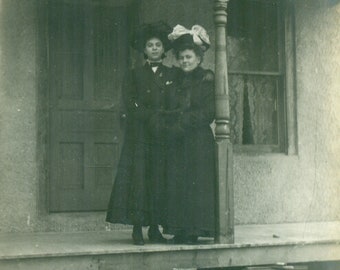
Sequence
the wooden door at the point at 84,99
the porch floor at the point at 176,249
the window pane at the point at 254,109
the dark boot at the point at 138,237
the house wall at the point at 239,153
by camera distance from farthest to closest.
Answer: the window pane at the point at 254,109, the wooden door at the point at 84,99, the house wall at the point at 239,153, the dark boot at the point at 138,237, the porch floor at the point at 176,249

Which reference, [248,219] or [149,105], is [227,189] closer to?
[149,105]

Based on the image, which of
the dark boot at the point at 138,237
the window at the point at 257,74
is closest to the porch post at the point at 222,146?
the dark boot at the point at 138,237

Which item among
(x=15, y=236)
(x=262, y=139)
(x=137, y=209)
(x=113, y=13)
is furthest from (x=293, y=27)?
(x=15, y=236)

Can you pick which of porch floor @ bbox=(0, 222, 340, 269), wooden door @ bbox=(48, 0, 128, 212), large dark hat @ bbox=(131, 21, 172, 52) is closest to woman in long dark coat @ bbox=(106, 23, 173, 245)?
large dark hat @ bbox=(131, 21, 172, 52)

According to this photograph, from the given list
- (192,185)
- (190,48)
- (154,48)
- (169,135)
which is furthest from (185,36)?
(192,185)

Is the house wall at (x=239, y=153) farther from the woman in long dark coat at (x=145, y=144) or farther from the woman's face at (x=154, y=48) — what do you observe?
the woman's face at (x=154, y=48)

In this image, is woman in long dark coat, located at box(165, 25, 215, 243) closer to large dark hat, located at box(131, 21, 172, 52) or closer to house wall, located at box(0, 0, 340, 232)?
large dark hat, located at box(131, 21, 172, 52)

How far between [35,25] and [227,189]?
9.23 feet

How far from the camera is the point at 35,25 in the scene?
6910 mm

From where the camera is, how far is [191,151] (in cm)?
573

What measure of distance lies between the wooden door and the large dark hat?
1.45 metres

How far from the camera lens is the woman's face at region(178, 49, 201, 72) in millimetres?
5711

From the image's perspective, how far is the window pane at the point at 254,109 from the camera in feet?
25.8

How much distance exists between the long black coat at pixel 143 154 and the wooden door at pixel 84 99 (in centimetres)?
137
